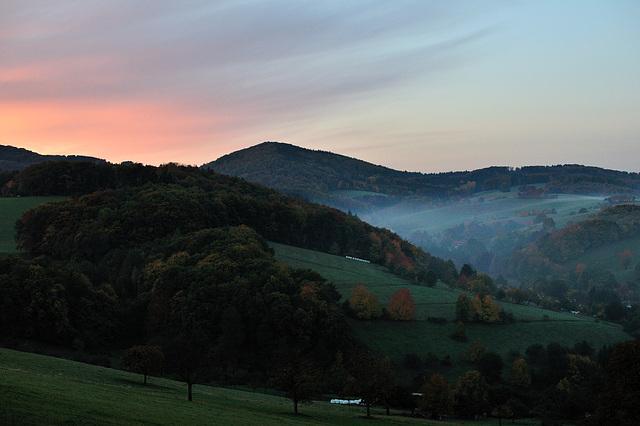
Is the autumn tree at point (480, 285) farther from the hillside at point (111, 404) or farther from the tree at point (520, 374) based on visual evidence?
the hillside at point (111, 404)

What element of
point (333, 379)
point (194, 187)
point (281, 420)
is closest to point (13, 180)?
point (194, 187)

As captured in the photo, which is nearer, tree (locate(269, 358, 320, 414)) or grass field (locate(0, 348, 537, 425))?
grass field (locate(0, 348, 537, 425))

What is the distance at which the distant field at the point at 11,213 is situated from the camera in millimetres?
139188

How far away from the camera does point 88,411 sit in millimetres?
30750

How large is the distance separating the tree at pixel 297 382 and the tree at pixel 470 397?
24921 millimetres

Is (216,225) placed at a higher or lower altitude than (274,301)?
higher

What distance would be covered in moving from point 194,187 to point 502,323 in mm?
90729

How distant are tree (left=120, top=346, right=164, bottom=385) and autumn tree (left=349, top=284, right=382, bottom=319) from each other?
67.9 meters

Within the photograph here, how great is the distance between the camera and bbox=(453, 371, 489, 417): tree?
248 feet

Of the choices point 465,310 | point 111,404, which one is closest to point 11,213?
point 465,310

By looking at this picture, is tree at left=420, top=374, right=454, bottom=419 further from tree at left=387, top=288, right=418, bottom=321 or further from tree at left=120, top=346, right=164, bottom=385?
tree at left=387, top=288, right=418, bottom=321

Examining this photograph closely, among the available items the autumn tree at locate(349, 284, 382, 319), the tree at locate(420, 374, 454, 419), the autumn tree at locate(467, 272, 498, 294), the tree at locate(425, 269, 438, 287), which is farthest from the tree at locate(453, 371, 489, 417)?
the autumn tree at locate(467, 272, 498, 294)

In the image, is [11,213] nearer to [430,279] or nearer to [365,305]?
[365,305]

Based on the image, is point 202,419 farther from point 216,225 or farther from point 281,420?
point 216,225
